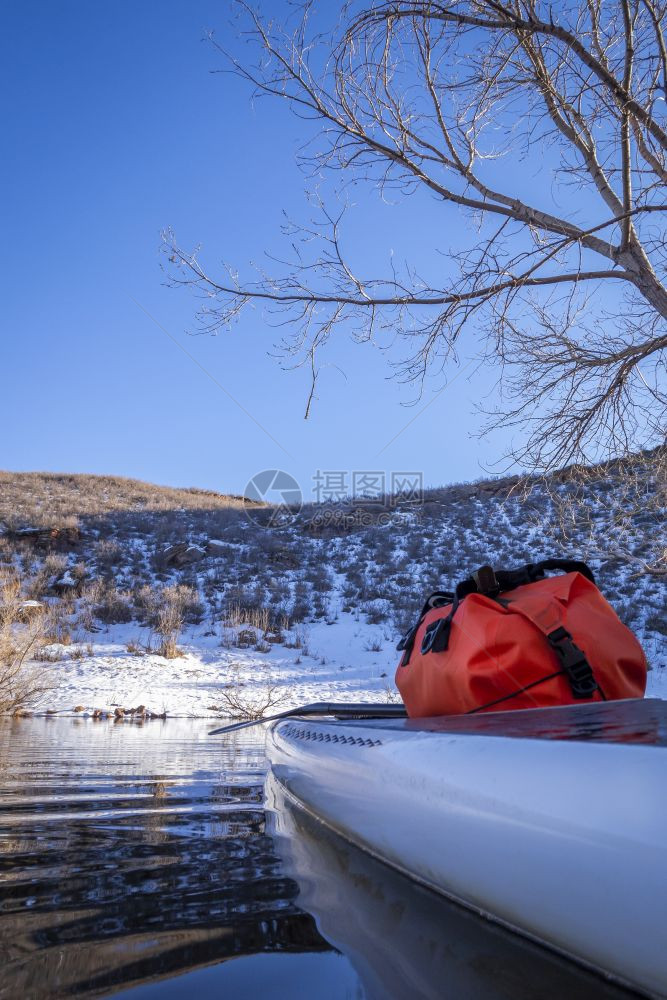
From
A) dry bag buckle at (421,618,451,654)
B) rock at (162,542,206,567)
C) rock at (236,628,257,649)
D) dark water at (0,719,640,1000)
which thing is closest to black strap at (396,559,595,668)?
dry bag buckle at (421,618,451,654)

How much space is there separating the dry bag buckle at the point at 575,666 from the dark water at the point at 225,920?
776 millimetres

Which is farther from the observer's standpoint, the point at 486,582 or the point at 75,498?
the point at 75,498

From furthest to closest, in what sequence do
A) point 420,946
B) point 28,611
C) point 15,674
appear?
1. point 28,611
2. point 15,674
3. point 420,946

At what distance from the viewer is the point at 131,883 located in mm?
1308

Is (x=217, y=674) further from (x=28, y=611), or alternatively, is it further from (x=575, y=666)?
(x=575, y=666)

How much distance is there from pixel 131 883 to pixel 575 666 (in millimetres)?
1239

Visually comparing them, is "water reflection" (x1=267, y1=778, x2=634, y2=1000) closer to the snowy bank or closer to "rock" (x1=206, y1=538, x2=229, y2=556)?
the snowy bank

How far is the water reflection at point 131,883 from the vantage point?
0.90 meters

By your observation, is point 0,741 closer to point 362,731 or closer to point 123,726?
point 123,726

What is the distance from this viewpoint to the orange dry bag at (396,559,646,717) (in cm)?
187

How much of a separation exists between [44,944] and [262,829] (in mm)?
1108

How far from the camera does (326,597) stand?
15.5m

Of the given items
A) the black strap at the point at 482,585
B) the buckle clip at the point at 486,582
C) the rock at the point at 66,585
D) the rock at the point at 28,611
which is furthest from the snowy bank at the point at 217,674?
the buckle clip at the point at 486,582

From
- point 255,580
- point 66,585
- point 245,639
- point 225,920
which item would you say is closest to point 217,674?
point 245,639
